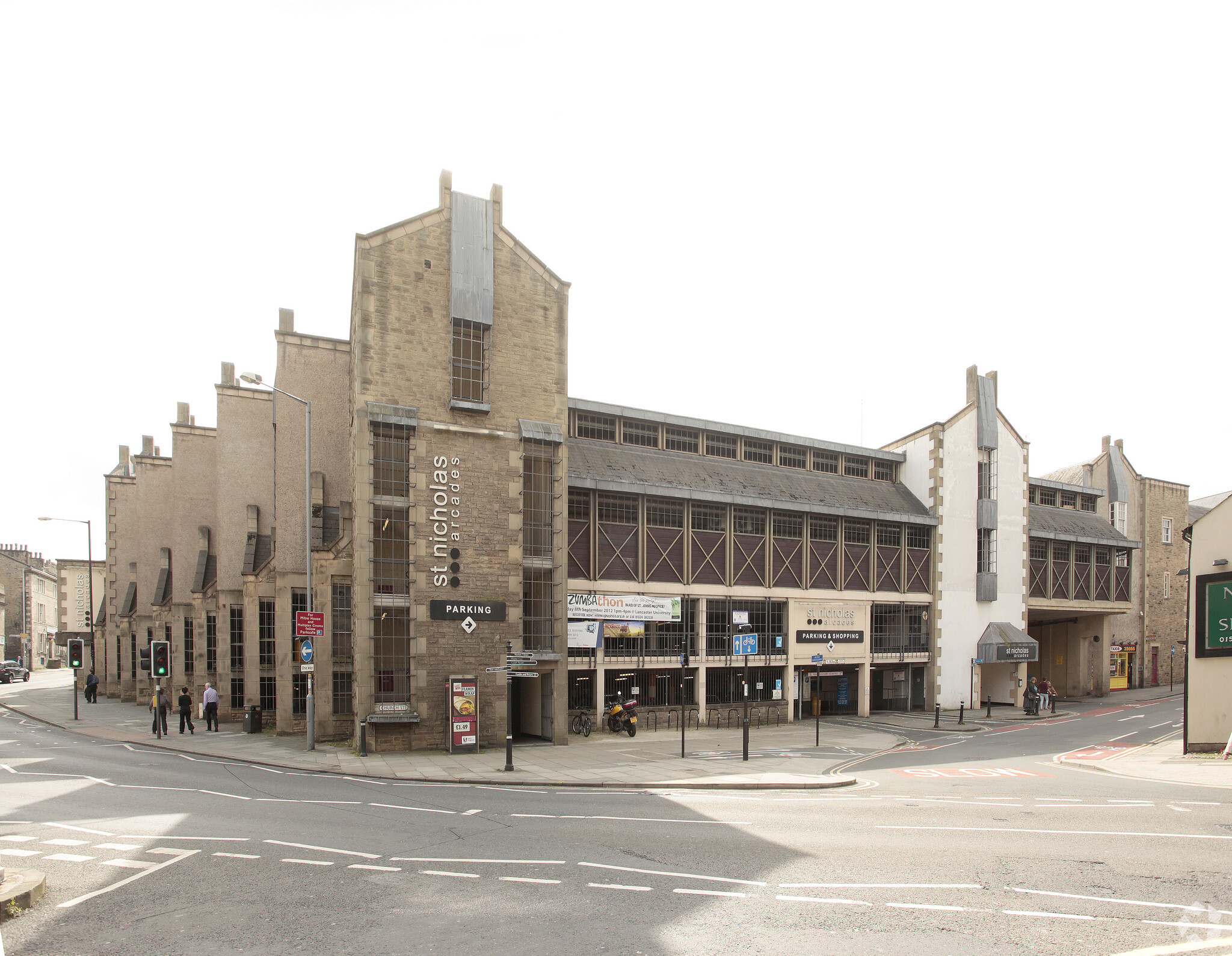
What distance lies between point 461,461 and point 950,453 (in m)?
26.2

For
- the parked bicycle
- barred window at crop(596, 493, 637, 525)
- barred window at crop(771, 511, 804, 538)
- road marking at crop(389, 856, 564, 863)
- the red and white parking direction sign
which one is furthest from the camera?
barred window at crop(771, 511, 804, 538)

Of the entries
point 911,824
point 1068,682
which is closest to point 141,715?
point 911,824

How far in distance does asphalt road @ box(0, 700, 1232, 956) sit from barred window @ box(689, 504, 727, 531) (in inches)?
636

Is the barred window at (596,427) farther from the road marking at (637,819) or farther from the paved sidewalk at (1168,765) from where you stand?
the road marking at (637,819)

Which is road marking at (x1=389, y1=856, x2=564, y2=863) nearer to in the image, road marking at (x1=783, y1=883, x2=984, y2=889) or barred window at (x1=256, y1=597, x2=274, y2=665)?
road marking at (x1=783, y1=883, x2=984, y2=889)

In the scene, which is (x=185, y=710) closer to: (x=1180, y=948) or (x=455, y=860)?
(x=455, y=860)

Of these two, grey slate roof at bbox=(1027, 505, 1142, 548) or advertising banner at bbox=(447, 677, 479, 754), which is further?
grey slate roof at bbox=(1027, 505, 1142, 548)

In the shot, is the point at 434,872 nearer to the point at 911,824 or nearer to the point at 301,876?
the point at 301,876

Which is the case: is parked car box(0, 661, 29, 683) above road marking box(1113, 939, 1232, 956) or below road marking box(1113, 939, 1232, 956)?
below

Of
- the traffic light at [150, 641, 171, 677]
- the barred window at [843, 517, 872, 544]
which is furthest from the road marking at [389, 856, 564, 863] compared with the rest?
the barred window at [843, 517, 872, 544]

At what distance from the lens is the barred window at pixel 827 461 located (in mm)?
39531

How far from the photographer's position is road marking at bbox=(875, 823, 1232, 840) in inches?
471

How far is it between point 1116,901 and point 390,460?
68.8 feet

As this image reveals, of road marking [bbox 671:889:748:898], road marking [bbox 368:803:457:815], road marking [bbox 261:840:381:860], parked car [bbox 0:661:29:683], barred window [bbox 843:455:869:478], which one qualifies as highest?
barred window [bbox 843:455:869:478]
